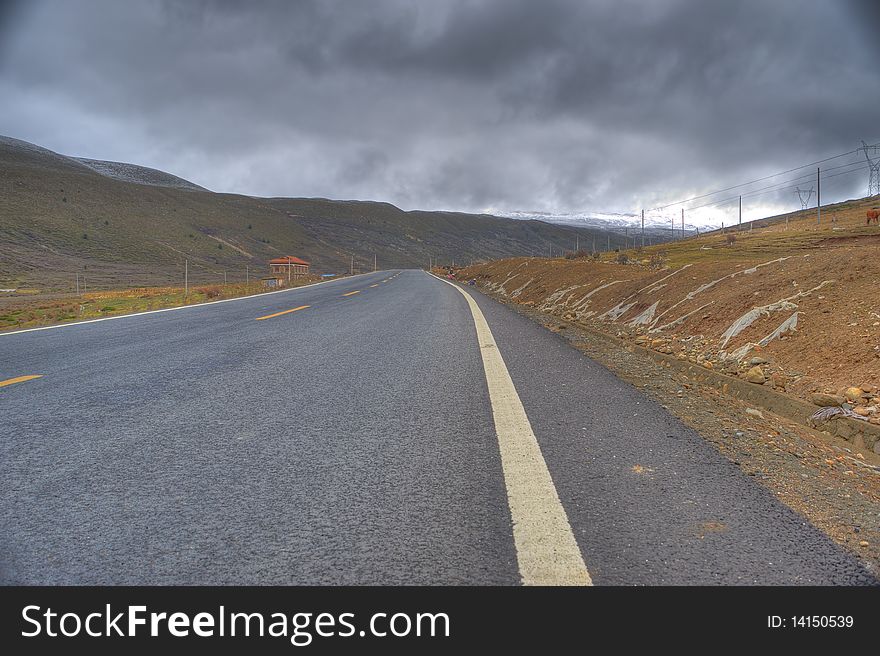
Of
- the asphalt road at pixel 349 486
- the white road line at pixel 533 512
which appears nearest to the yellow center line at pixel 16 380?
the asphalt road at pixel 349 486

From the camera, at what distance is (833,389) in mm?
3666

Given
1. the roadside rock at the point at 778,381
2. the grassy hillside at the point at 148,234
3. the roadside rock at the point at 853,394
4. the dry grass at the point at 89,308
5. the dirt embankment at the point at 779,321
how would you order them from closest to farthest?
1. the roadside rock at the point at 853,394
2. the dirt embankment at the point at 779,321
3. the roadside rock at the point at 778,381
4. the dry grass at the point at 89,308
5. the grassy hillside at the point at 148,234

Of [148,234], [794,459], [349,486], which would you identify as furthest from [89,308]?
[148,234]

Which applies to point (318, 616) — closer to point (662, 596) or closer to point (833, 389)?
point (662, 596)

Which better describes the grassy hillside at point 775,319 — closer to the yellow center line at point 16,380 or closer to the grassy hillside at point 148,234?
the yellow center line at point 16,380

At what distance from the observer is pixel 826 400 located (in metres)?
3.53

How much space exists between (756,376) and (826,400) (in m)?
0.72

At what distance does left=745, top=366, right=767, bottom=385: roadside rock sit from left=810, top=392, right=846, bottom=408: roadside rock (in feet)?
1.75

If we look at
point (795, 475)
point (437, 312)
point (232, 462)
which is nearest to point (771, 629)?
point (795, 475)

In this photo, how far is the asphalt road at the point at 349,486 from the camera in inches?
62.0

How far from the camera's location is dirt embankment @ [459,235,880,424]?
3.89 metres

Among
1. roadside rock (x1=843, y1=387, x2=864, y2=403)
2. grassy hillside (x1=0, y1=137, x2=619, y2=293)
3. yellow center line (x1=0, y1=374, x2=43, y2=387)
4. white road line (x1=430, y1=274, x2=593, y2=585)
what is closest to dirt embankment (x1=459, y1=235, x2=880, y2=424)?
roadside rock (x1=843, y1=387, x2=864, y2=403)

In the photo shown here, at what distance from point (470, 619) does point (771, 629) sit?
2.93ft

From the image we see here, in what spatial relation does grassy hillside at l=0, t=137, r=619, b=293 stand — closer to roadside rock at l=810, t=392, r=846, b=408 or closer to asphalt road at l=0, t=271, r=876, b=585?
asphalt road at l=0, t=271, r=876, b=585
